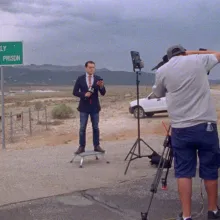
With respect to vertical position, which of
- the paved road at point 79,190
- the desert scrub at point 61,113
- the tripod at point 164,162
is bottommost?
the desert scrub at point 61,113

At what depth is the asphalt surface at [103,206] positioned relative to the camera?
6.71 m

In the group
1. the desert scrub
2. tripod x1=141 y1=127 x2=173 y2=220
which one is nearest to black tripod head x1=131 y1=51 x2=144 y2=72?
tripod x1=141 y1=127 x2=173 y2=220

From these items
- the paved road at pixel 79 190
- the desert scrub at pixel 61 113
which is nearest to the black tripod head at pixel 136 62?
the paved road at pixel 79 190

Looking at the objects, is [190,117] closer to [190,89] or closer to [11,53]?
[190,89]

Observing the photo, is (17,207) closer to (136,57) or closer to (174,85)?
(174,85)

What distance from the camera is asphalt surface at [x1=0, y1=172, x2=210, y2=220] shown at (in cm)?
671

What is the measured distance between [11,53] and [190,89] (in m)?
8.01

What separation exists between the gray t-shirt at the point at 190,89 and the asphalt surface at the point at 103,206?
129cm

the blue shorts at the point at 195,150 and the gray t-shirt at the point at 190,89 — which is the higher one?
the gray t-shirt at the point at 190,89

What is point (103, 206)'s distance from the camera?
7.14m

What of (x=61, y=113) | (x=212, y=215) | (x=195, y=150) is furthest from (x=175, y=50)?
(x=61, y=113)

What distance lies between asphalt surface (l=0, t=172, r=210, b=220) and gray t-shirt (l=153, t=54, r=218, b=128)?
1285mm

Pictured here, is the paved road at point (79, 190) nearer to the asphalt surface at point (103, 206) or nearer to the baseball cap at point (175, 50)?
the asphalt surface at point (103, 206)

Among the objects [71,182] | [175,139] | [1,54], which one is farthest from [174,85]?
[1,54]
